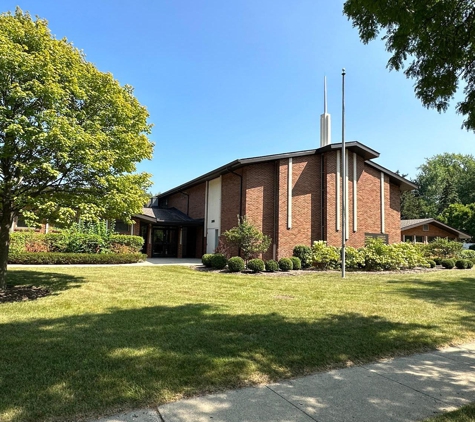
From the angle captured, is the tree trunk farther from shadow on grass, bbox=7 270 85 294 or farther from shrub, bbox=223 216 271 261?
shrub, bbox=223 216 271 261

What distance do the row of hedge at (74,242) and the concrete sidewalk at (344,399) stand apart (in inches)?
682

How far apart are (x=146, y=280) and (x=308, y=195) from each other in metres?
12.3

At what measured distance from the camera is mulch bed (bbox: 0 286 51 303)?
8.15m

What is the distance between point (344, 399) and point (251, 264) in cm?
1235

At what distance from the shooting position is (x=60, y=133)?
24.1 ft

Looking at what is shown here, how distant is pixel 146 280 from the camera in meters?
12.0

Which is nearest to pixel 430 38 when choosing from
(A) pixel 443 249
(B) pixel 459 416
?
(B) pixel 459 416

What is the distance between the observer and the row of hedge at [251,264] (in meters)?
15.8

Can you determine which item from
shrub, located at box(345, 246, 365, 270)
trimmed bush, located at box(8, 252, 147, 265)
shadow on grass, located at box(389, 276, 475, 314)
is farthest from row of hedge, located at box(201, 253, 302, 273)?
trimmed bush, located at box(8, 252, 147, 265)

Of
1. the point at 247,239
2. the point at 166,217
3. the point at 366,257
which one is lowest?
the point at 366,257

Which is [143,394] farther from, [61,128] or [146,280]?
[146,280]

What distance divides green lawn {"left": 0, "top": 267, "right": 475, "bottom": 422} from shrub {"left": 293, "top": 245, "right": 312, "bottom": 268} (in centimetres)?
810

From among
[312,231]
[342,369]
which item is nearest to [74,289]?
[342,369]

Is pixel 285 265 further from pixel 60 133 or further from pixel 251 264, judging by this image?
pixel 60 133
